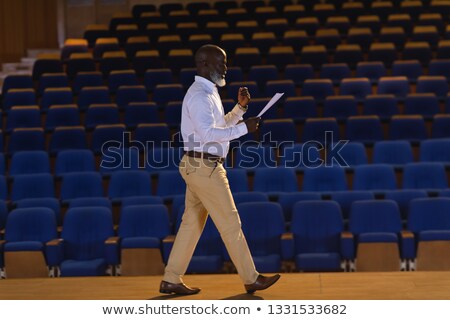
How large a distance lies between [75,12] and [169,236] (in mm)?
4524

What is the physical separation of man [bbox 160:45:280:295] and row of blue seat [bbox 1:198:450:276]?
2.70 ft

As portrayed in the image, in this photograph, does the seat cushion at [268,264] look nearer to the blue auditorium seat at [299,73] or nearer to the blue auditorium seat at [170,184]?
the blue auditorium seat at [170,184]

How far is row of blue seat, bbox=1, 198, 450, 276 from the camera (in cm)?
296

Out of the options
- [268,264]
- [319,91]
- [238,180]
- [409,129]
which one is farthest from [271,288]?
[319,91]

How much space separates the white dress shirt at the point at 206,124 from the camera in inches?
79.4

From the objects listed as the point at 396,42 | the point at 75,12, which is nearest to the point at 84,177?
the point at 396,42

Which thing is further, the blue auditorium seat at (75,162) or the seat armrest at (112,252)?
the blue auditorium seat at (75,162)

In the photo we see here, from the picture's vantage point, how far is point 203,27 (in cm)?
607

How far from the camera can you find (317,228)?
305 centimetres

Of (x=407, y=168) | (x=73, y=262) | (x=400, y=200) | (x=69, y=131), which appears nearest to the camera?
(x=73, y=262)

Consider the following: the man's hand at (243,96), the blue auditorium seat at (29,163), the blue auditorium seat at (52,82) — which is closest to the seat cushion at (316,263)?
the man's hand at (243,96)

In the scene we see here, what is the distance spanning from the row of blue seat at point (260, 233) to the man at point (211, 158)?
82cm

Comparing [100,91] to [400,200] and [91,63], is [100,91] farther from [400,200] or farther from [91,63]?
[400,200]
